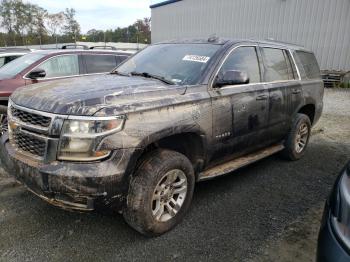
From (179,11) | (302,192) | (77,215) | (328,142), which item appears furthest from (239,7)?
(77,215)

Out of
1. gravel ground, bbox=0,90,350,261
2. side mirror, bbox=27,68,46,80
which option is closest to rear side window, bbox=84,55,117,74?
side mirror, bbox=27,68,46,80

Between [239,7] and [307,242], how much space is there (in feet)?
63.3

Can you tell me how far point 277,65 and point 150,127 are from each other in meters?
2.73

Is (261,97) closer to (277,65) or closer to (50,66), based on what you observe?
(277,65)

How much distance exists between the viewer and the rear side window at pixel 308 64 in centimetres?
546

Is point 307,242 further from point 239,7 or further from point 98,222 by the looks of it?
point 239,7

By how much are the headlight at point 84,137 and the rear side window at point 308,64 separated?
3908 millimetres

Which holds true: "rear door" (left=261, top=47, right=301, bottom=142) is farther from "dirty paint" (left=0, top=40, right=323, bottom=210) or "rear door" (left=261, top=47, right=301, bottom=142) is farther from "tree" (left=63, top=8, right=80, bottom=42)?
"tree" (left=63, top=8, right=80, bottom=42)

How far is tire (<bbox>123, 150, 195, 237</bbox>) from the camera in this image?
2957 millimetres

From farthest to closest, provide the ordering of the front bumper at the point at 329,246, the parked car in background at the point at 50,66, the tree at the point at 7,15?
the tree at the point at 7,15 < the parked car in background at the point at 50,66 < the front bumper at the point at 329,246

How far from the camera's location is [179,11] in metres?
24.9

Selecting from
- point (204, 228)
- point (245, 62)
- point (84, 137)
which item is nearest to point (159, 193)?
point (204, 228)

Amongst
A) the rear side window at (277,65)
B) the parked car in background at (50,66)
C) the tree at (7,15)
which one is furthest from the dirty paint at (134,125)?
the tree at (7,15)

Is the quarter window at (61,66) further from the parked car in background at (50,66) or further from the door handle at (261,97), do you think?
the door handle at (261,97)
